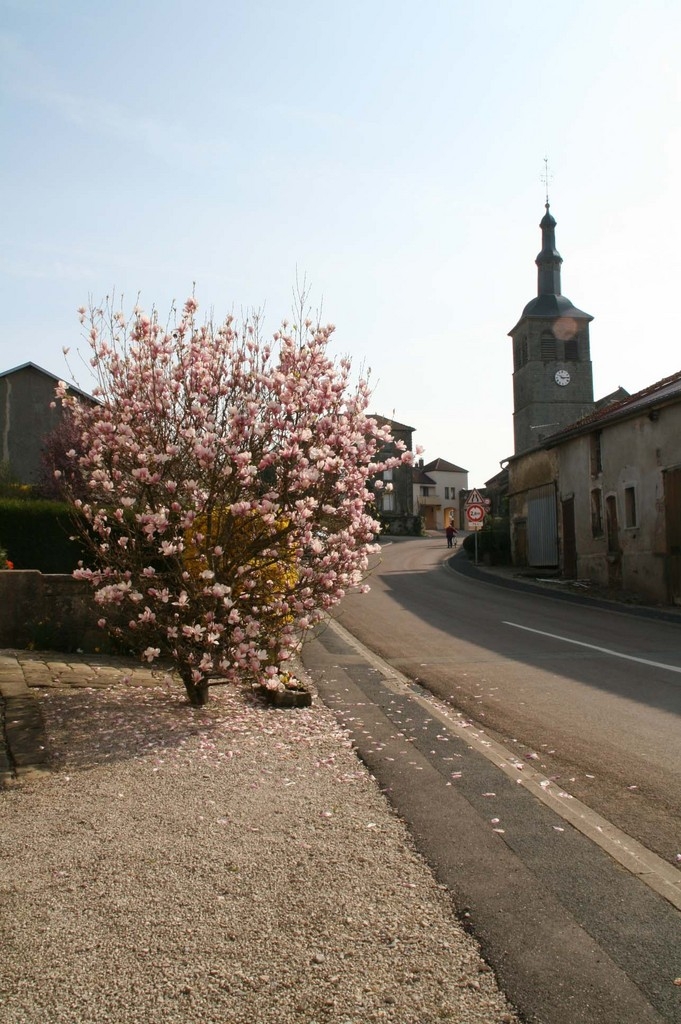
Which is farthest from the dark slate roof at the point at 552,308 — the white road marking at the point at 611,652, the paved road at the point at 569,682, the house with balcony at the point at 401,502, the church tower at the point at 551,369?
the white road marking at the point at 611,652

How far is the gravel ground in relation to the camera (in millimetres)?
3029

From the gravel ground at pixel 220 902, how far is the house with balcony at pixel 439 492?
335 ft

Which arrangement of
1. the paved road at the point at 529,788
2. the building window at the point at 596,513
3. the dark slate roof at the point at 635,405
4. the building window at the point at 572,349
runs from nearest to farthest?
the paved road at the point at 529,788
the dark slate roof at the point at 635,405
the building window at the point at 596,513
the building window at the point at 572,349

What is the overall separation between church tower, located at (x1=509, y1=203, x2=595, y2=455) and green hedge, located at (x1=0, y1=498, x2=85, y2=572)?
204ft

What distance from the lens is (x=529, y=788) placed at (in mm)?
5750

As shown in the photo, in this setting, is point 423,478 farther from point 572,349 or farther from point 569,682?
point 569,682

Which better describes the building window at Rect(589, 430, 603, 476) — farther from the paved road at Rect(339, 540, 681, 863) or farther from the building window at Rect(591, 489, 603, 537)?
the paved road at Rect(339, 540, 681, 863)

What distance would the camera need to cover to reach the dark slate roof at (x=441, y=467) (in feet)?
379

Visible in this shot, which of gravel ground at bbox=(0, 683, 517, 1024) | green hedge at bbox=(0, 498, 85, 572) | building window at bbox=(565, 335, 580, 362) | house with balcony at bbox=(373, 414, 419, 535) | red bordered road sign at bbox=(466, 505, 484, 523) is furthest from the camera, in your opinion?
house with balcony at bbox=(373, 414, 419, 535)

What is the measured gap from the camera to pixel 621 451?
2775 centimetres

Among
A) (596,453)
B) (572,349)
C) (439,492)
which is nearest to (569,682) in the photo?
(596,453)

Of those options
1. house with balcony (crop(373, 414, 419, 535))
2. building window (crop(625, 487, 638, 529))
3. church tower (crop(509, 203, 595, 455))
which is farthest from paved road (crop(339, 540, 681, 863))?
house with balcony (crop(373, 414, 419, 535))

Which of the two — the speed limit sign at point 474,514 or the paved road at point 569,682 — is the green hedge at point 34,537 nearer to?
the paved road at point 569,682

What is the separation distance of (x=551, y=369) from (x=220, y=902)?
74.2 metres
